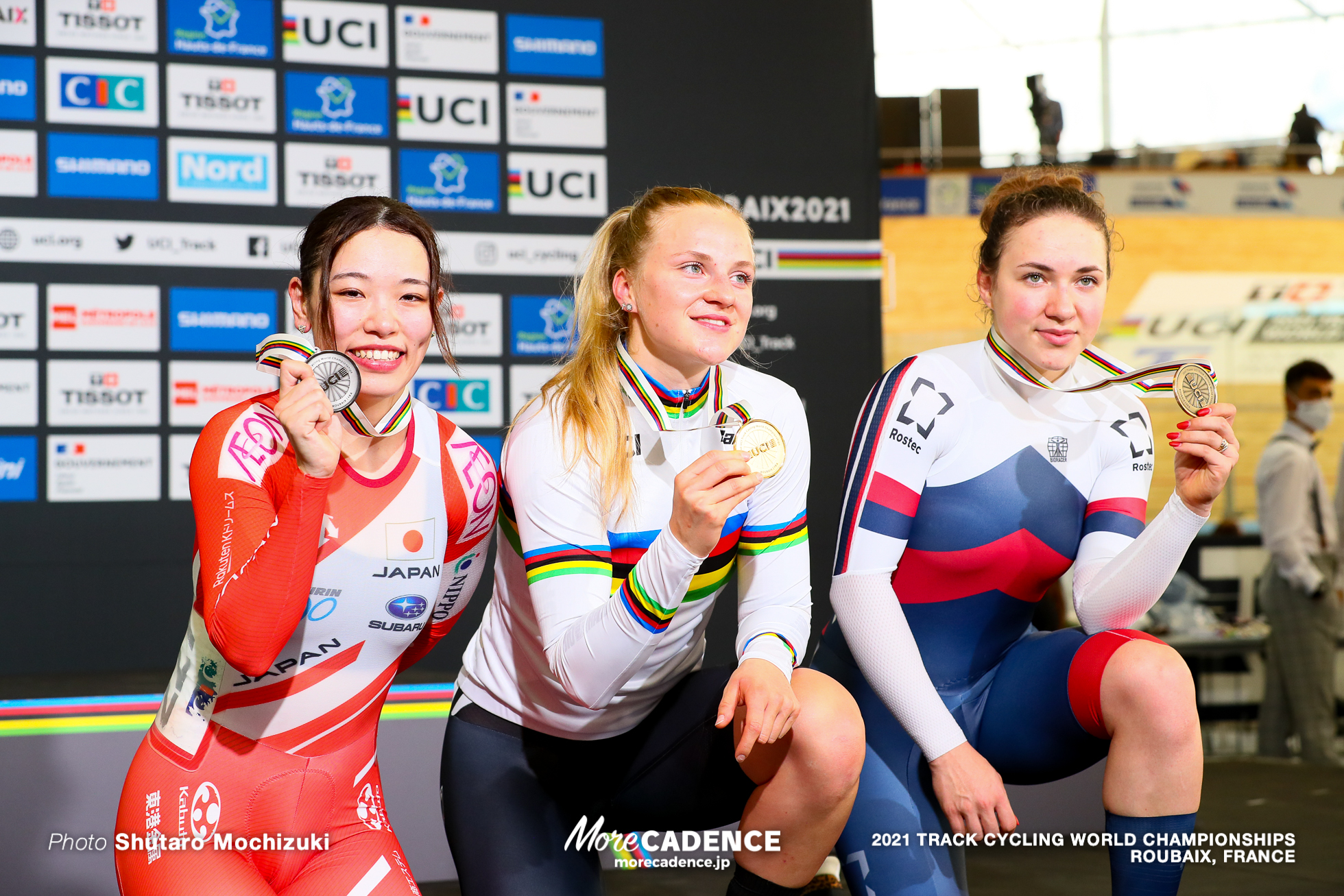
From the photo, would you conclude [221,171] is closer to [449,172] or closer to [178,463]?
[449,172]

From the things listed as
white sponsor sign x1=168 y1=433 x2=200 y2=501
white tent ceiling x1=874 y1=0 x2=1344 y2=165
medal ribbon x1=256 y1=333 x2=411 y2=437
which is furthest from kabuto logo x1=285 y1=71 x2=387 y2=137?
white tent ceiling x1=874 y1=0 x2=1344 y2=165

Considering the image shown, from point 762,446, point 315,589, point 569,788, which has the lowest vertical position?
point 569,788

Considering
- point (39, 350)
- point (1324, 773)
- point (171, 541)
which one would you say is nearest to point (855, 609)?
point (171, 541)

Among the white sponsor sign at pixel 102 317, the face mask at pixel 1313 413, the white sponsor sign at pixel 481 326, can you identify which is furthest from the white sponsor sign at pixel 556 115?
the face mask at pixel 1313 413

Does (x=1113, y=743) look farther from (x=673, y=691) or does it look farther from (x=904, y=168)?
(x=904, y=168)

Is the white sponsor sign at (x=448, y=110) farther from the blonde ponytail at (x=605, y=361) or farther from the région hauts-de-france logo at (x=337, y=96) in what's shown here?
the blonde ponytail at (x=605, y=361)

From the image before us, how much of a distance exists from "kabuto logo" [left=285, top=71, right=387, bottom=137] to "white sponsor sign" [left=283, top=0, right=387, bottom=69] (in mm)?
62

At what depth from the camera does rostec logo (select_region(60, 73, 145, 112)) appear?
360cm

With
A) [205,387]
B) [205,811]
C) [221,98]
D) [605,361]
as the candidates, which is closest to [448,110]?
[221,98]

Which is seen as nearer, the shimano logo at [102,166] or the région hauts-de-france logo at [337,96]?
the shimano logo at [102,166]

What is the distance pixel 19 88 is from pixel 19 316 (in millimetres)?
745

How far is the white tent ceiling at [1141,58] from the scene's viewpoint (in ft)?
22.4

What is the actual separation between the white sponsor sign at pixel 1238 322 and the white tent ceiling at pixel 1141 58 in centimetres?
91

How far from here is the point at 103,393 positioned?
3629mm
